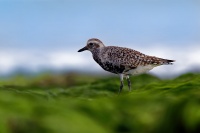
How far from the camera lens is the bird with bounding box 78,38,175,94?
15711 millimetres

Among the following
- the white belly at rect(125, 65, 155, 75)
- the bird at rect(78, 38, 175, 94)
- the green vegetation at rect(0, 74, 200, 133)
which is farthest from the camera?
the white belly at rect(125, 65, 155, 75)

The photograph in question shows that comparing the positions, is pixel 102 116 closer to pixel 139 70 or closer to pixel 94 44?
pixel 139 70

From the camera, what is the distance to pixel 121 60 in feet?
51.8

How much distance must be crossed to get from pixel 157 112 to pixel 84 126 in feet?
3.10

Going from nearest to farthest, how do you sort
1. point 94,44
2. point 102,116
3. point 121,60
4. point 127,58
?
point 102,116, point 121,60, point 127,58, point 94,44

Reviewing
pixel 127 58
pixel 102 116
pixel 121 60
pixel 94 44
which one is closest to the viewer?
pixel 102 116

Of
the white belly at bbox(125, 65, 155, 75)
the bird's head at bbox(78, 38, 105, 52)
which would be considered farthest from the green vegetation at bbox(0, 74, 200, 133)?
the bird's head at bbox(78, 38, 105, 52)

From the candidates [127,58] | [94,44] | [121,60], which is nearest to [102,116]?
[121,60]

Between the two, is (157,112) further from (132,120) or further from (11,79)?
(11,79)

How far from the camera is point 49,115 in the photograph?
446cm

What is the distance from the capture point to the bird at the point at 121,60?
Result: 51.5ft

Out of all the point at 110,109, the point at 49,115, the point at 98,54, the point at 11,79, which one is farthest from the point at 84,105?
the point at 11,79

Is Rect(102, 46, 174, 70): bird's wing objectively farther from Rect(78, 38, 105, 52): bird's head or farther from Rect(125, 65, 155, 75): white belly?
Rect(78, 38, 105, 52): bird's head

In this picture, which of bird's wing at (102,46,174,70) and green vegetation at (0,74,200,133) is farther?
bird's wing at (102,46,174,70)
